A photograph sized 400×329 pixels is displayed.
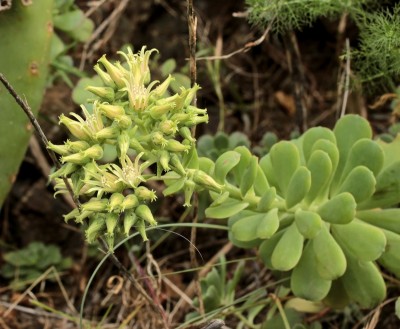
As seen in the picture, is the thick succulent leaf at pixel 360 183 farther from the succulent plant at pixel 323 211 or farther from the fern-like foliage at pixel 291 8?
the fern-like foliage at pixel 291 8

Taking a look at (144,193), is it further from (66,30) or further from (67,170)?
(66,30)

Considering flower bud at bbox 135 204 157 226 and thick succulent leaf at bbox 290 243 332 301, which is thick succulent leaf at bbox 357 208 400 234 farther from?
flower bud at bbox 135 204 157 226

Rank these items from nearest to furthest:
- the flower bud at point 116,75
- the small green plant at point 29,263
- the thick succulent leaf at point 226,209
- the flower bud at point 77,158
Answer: the flower bud at point 77,158, the flower bud at point 116,75, the thick succulent leaf at point 226,209, the small green plant at point 29,263

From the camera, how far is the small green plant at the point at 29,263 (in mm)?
2854

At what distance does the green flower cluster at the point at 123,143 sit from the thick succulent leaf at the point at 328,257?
51 cm

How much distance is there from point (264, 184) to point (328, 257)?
314mm

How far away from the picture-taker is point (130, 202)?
1762 mm

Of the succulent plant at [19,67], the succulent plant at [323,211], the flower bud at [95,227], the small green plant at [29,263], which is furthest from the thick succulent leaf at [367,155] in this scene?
the small green plant at [29,263]

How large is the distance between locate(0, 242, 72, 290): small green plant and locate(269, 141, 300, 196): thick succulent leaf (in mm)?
1178

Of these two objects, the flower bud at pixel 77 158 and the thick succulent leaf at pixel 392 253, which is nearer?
the flower bud at pixel 77 158

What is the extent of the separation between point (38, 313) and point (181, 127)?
1.25m

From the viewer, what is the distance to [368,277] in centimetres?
207

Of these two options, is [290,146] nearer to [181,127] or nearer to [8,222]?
[181,127]

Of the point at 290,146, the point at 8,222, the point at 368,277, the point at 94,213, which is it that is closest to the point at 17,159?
the point at 8,222
